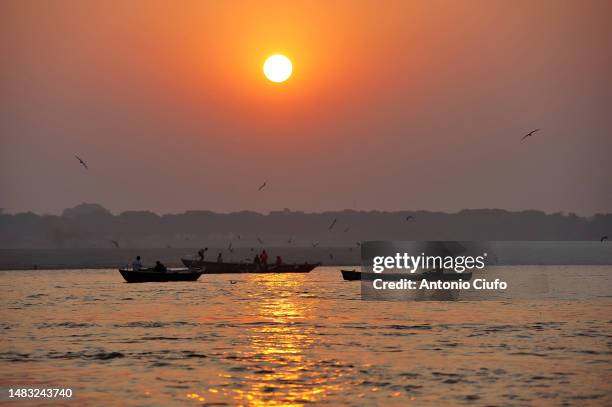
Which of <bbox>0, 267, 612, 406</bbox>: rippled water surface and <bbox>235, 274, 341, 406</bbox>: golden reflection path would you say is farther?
<bbox>0, 267, 612, 406</bbox>: rippled water surface

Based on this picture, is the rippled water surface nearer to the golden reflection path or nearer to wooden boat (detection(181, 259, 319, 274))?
the golden reflection path

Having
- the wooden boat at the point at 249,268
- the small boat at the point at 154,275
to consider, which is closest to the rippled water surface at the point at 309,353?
the small boat at the point at 154,275

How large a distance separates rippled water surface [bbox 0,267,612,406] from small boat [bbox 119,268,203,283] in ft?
112

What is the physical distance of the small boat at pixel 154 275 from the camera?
111875 millimetres

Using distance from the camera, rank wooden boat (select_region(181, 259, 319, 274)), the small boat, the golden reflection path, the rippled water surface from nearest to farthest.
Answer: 1. the golden reflection path
2. the rippled water surface
3. the small boat
4. wooden boat (select_region(181, 259, 319, 274))

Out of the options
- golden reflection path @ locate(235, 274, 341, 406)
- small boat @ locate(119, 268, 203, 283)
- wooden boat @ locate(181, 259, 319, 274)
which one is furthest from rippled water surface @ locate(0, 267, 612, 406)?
wooden boat @ locate(181, 259, 319, 274)

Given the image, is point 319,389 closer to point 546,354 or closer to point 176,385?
point 176,385

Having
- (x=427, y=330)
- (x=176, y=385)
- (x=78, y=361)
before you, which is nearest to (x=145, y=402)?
(x=176, y=385)

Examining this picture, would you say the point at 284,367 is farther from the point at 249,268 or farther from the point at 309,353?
the point at 249,268

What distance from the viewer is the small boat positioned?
367ft

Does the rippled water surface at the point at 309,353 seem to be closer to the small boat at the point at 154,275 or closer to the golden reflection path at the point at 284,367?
the golden reflection path at the point at 284,367

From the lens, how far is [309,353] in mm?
42812

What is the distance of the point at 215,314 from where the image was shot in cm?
6675

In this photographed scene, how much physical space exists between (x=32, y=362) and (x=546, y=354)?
21525mm
